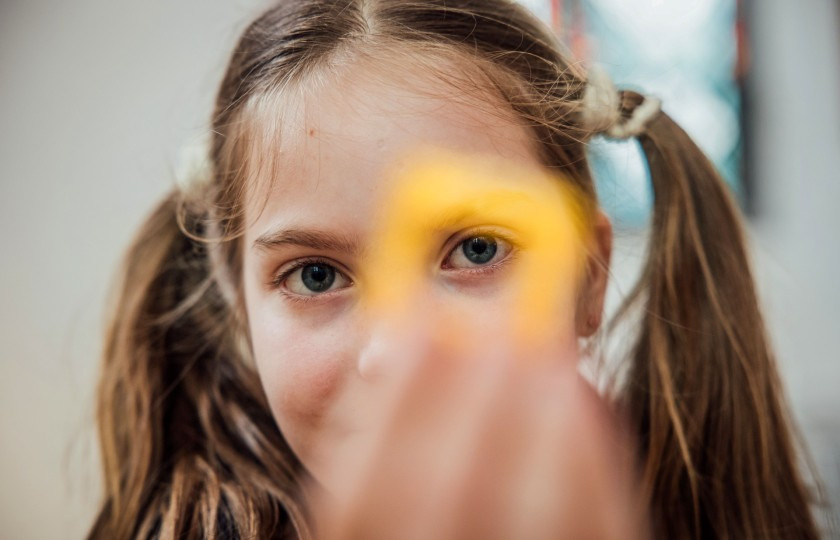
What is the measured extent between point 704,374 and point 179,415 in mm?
444

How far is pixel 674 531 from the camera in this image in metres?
0.49

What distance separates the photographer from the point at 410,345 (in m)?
0.40

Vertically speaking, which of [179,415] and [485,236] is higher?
[485,236]

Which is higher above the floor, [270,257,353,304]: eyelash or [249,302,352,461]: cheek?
[270,257,353,304]: eyelash

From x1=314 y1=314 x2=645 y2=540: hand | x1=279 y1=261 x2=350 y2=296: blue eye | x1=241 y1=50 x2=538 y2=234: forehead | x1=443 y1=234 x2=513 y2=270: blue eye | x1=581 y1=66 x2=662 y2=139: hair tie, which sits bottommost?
x1=314 y1=314 x2=645 y2=540: hand

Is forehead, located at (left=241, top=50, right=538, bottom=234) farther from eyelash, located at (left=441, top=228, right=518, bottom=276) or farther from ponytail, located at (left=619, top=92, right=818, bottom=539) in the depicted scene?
ponytail, located at (left=619, top=92, right=818, bottom=539)

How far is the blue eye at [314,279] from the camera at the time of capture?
16.5 inches

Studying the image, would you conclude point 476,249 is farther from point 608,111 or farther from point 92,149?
point 92,149

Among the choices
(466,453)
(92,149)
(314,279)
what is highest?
(92,149)

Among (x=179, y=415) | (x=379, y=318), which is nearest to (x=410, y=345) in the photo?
(x=379, y=318)

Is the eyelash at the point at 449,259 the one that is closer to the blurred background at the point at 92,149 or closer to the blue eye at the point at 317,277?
the blue eye at the point at 317,277

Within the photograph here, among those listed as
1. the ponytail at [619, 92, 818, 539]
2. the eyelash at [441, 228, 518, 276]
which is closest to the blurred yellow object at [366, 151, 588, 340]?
the eyelash at [441, 228, 518, 276]

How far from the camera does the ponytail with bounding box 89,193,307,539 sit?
0.48 metres

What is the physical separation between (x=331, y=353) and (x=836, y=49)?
22.8 inches
